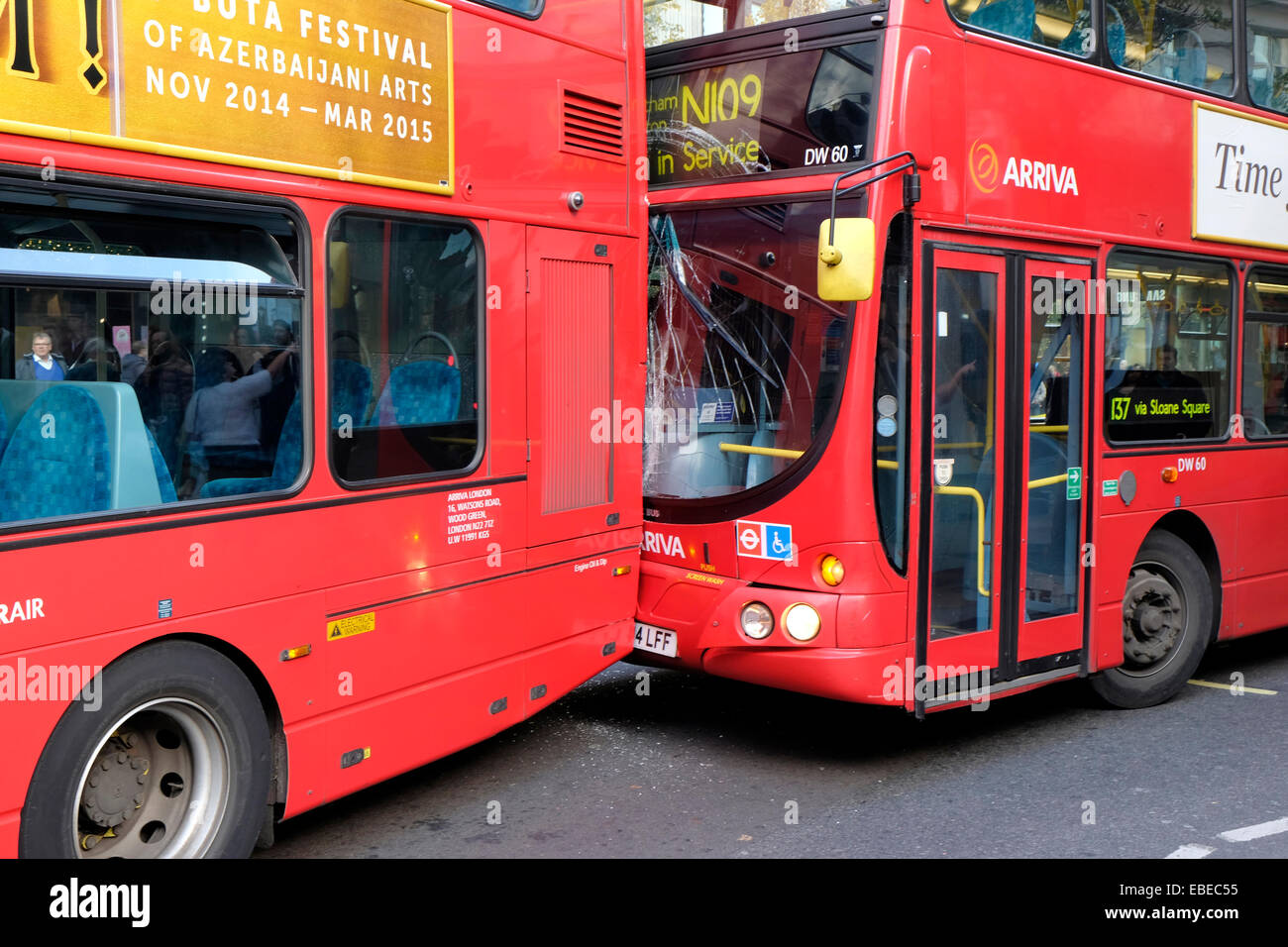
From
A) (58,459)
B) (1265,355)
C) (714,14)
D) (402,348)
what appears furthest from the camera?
(1265,355)

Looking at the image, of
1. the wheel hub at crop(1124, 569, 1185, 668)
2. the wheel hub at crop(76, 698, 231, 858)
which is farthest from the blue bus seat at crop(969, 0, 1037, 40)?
the wheel hub at crop(76, 698, 231, 858)

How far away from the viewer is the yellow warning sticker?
180 inches

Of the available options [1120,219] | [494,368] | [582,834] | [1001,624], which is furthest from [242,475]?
[1120,219]

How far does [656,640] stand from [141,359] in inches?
117

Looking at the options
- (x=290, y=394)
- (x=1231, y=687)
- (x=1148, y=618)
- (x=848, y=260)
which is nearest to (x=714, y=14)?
(x=848, y=260)

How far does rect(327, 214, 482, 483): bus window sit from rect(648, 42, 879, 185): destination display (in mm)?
1588

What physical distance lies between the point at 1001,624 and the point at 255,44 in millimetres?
4218

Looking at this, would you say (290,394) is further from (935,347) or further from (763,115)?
(935,347)

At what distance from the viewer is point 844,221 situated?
5.24 metres

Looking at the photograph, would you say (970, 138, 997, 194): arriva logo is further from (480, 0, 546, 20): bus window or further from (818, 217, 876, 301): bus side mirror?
(480, 0, 546, 20): bus window

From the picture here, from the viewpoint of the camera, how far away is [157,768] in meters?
4.16

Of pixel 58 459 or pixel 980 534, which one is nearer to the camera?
pixel 58 459

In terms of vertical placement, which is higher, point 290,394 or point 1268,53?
point 1268,53

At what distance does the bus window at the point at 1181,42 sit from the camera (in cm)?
690
